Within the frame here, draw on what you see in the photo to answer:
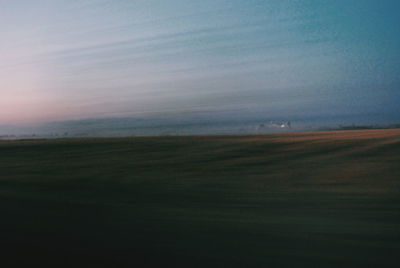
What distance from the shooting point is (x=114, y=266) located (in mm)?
2807

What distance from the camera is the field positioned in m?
2.94

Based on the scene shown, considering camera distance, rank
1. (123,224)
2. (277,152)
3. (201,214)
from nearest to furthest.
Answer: (123,224) → (201,214) → (277,152)

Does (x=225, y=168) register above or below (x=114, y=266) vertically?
above

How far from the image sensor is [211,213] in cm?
408

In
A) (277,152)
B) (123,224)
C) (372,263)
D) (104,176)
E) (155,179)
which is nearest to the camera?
(372,263)

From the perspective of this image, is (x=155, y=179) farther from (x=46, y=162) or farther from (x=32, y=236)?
(x=46, y=162)

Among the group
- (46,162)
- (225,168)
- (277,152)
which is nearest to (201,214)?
(225,168)

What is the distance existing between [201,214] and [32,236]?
165cm

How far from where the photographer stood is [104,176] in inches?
279

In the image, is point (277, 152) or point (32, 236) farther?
point (277, 152)

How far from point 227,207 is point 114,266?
5.94 ft

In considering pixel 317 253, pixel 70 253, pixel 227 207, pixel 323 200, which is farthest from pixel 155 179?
pixel 317 253

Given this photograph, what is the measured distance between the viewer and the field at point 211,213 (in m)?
2.94

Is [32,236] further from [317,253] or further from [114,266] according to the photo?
[317,253]
